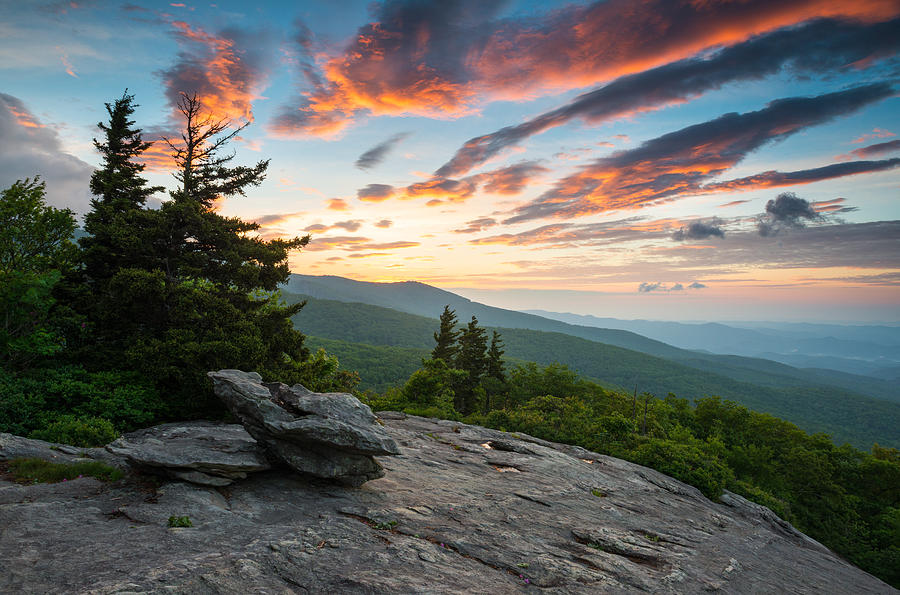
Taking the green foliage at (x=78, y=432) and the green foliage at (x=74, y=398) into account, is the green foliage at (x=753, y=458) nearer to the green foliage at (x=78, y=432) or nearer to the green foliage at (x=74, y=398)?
the green foliage at (x=74, y=398)

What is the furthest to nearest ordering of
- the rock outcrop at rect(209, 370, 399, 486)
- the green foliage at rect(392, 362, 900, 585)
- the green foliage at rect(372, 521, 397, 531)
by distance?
the green foliage at rect(392, 362, 900, 585), the rock outcrop at rect(209, 370, 399, 486), the green foliage at rect(372, 521, 397, 531)

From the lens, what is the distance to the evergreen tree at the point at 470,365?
210 ft

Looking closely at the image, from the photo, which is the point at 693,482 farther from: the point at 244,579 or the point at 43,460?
the point at 43,460

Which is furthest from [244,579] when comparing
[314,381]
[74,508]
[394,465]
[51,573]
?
[314,381]

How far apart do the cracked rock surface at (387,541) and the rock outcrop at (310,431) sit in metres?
0.84

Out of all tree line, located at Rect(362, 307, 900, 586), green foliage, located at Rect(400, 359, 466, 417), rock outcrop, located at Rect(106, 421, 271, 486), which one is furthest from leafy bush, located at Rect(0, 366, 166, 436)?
green foliage, located at Rect(400, 359, 466, 417)

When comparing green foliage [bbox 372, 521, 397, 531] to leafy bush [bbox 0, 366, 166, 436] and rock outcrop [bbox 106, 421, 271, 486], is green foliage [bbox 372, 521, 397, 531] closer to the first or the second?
rock outcrop [bbox 106, 421, 271, 486]

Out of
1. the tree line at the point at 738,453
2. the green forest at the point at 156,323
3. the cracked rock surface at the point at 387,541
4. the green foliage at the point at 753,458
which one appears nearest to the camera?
the cracked rock surface at the point at 387,541

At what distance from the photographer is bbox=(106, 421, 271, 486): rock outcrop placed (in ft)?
35.0

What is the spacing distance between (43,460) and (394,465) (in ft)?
38.7

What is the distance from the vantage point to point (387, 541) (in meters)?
9.95

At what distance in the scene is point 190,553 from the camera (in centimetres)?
799

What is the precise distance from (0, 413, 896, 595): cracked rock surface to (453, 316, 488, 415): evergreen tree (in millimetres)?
45651

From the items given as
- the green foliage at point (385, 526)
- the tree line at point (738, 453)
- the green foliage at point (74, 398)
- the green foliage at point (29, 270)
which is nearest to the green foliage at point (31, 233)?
the green foliage at point (29, 270)
